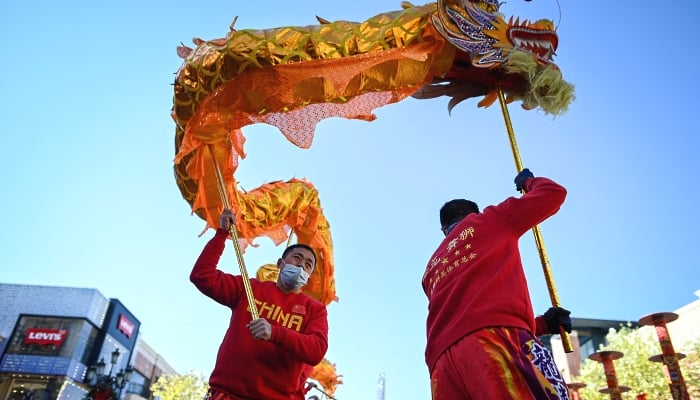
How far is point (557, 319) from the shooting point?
247cm

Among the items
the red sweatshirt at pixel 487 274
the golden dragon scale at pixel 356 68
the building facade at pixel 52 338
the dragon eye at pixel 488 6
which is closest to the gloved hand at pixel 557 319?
the red sweatshirt at pixel 487 274

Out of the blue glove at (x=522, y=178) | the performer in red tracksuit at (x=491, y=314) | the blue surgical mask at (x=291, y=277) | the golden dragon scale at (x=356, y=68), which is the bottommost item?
the performer in red tracksuit at (x=491, y=314)

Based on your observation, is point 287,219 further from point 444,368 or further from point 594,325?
point 594,325

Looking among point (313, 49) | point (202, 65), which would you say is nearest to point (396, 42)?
point (313, 49)

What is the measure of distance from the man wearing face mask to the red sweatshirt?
849mm

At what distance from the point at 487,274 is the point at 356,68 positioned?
1.76 metres

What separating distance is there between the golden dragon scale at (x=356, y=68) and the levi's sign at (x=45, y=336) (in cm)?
3039

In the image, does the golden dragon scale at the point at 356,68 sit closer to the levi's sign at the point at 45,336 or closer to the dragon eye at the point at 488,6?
the dragon eye at the point at 488,6

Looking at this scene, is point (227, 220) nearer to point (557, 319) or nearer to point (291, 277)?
point (291, 277)

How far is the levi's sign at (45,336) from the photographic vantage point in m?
28.2

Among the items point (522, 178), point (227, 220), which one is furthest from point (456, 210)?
point (227, 220)

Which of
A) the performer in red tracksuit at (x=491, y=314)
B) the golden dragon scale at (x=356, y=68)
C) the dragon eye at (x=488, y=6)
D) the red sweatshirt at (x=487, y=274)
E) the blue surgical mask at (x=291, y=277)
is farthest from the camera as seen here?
the dragon eye at (x=488, y=6)

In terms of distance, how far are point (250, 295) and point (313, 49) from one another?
1701mm

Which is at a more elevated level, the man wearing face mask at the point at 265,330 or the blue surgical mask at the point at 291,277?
the blue surgical mask at the point at 291,277
